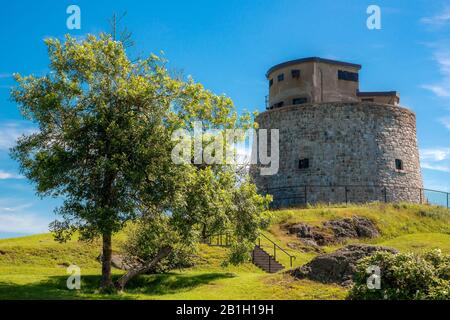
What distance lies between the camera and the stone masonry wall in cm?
5141

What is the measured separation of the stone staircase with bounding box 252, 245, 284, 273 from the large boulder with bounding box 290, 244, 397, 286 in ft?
29.2

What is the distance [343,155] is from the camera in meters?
52.0

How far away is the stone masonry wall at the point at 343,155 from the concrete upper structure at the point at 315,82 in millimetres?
4090

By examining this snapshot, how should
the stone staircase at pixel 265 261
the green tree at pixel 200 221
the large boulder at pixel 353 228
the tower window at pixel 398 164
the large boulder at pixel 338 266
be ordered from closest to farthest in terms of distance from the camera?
the large boulder at pixel 338 266 → the green tree at pixel 200 221 → the stone staircase at pixel 265 261 → the large boulder at pixel 353 228 → the tower window at pixel 398 164

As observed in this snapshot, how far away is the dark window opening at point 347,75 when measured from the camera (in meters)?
58.5

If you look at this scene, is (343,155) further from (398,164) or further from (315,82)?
(315,82)

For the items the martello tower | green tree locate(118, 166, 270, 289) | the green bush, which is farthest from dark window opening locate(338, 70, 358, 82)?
the green bush

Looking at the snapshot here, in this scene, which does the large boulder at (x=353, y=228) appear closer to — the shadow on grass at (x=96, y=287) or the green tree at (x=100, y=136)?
the shadow on grass at (x=96, y=287)

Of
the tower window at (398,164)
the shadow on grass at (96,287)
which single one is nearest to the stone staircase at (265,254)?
the shadow on grass at (96,287)

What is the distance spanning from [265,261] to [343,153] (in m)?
21.1

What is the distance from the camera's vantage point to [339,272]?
23.1m

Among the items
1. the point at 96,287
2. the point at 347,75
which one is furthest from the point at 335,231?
the point at 347,75

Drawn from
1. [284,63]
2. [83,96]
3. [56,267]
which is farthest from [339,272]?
[284,63]

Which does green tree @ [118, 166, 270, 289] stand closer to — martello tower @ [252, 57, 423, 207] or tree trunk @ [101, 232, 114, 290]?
tree trunk @ [101, 232, 114, 290]
